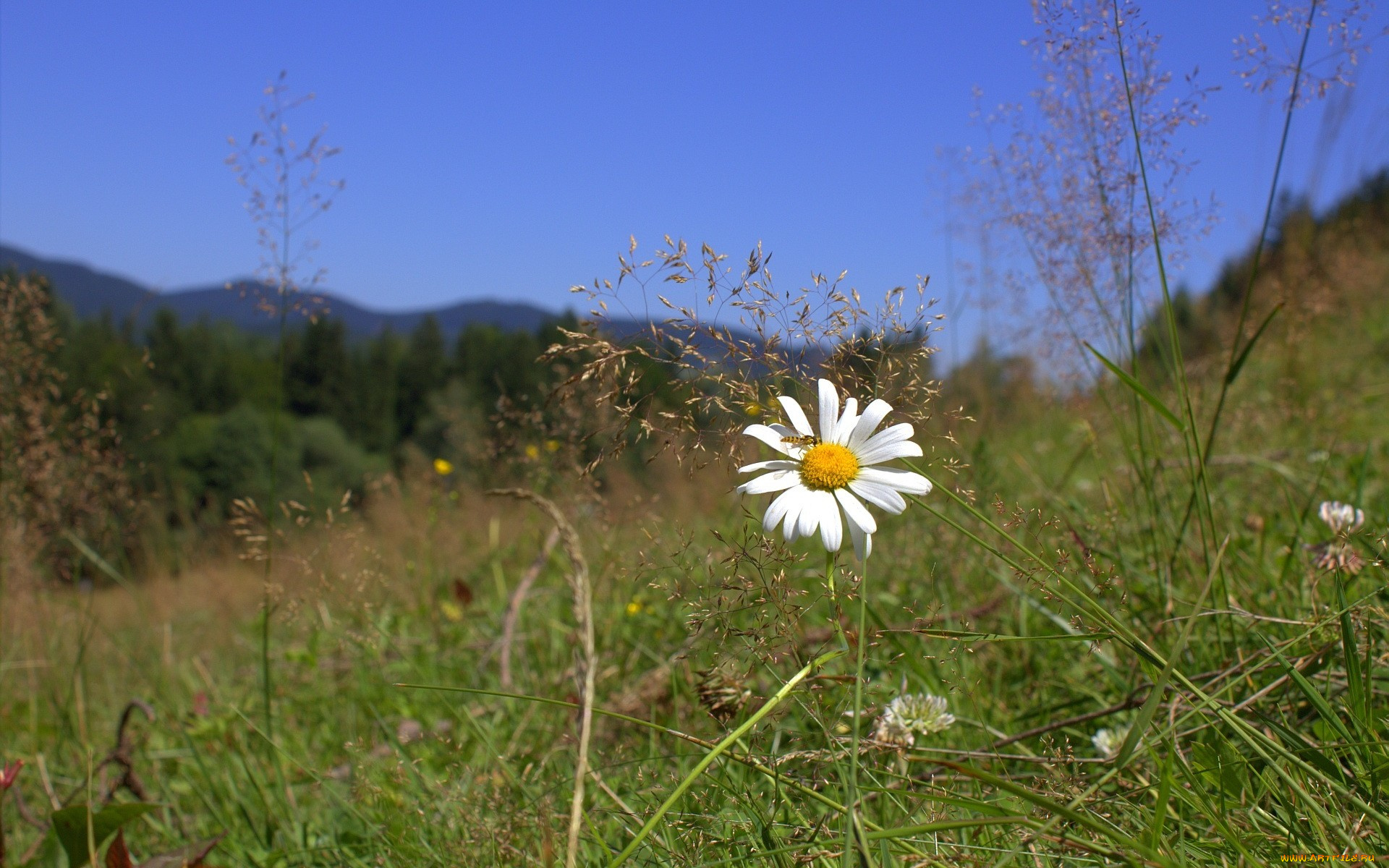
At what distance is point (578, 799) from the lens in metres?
0.80

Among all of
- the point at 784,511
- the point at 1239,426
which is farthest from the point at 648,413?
the point at 1239,426

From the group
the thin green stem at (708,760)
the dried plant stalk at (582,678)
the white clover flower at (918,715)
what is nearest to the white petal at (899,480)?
the thin green stem at (708,760)

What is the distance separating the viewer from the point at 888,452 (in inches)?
38.0

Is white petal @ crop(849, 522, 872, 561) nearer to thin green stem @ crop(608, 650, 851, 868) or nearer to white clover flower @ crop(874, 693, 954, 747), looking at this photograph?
thin green stem @ crop(608, 650, 851, 868)

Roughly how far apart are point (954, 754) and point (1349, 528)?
2.77 ft

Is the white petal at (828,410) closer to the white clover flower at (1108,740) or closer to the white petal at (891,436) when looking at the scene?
the white petal at (891,436)

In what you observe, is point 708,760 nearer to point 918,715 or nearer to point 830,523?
point 830,523

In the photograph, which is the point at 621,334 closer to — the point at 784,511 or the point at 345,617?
the point at 784,511

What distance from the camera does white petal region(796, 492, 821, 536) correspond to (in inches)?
36.0

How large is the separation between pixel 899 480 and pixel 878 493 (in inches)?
1.1

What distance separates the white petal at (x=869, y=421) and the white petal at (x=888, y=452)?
0.05 ft

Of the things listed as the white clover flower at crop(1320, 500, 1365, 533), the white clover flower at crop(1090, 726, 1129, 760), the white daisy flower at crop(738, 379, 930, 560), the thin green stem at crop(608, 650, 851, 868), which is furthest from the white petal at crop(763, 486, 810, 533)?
the white clover flower at crop(1320, 500, 1365, 533)

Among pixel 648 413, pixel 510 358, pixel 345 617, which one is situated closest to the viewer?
pixel 648 413

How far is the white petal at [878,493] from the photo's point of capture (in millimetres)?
915
